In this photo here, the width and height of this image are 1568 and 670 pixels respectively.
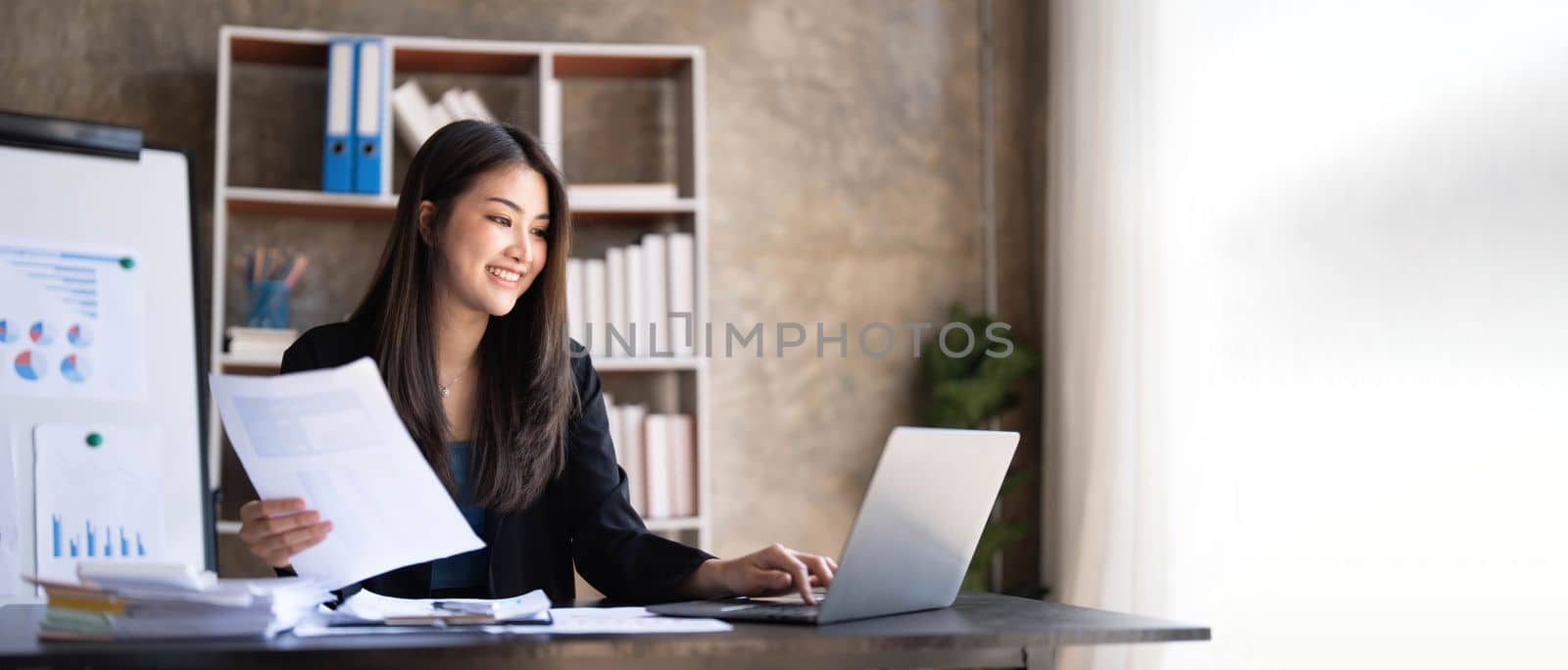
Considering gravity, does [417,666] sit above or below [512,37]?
below

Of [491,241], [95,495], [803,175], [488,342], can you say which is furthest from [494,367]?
[803,175]

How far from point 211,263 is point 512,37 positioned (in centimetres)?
96

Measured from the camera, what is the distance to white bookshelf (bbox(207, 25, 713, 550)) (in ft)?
10.1

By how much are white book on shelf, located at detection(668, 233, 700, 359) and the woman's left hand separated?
1740 mm

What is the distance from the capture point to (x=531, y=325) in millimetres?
1891

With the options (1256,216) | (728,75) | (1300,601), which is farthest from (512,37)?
(1300,601)

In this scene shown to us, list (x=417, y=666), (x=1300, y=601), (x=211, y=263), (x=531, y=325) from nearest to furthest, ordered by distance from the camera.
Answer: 1. (x=417, y=666)
2. (x=531, y=325)
3. (x=1300, y=601)
4. (x=211, y=263)

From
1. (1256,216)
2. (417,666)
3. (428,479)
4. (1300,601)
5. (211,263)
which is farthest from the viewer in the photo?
(211,263)

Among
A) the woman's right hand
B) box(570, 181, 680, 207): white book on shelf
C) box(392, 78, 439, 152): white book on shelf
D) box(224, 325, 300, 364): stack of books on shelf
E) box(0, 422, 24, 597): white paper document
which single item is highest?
box(392, 78, 439, 152): white book on shelf

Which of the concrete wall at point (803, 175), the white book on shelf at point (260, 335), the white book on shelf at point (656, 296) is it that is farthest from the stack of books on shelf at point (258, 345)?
the white book on shelf at point (656, 296)

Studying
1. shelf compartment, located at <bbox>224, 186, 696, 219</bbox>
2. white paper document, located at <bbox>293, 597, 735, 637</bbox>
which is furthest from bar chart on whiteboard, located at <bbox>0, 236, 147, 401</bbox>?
white paper document, located at <bbox>293, 597, 735, 637</bbox>

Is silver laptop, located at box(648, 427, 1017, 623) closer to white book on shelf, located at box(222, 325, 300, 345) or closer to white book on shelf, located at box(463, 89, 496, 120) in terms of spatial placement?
white book on shelf, located at box(222, 325, 300, 345)

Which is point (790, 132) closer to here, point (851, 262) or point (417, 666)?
point (851, 262)

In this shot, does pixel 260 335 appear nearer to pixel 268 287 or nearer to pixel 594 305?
pixel 268 287
